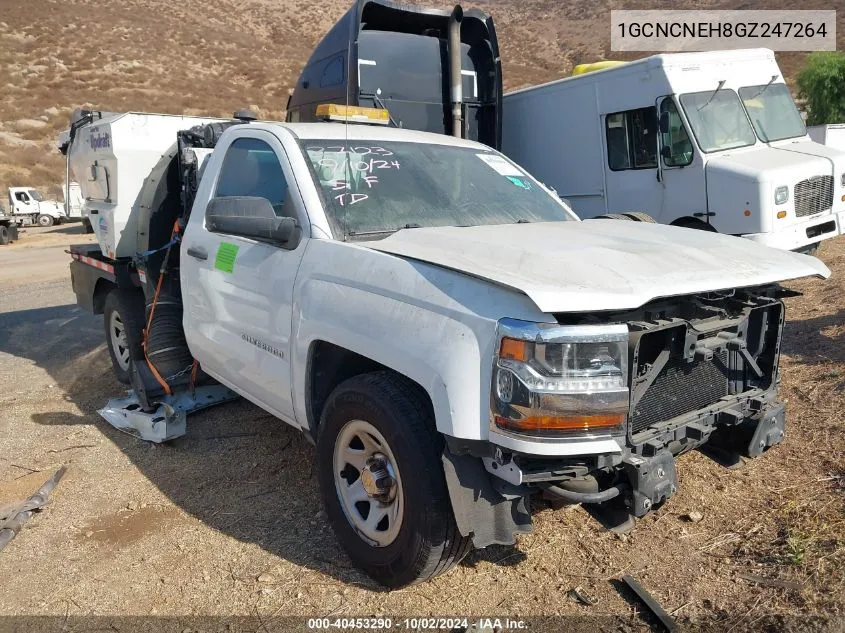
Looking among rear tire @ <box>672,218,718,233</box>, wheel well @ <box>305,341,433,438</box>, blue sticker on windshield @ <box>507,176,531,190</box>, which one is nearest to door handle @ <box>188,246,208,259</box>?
wheel well @ <box>305,341,433,438</box>

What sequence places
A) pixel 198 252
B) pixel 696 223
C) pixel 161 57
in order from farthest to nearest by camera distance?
1. pixel 161 57
2. pixel 696 223
3. pixel 198 252

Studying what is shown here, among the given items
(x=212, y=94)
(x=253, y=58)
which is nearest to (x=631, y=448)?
(x=212, y=94)

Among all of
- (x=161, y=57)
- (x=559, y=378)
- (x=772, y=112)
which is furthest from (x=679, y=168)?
(x=161, y=57)

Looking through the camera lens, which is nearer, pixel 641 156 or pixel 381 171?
pixel 381 171

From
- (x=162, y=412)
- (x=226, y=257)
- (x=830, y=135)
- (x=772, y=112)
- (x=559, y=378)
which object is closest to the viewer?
(x=559, y=378)

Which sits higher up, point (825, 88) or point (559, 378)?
point (825, 88)

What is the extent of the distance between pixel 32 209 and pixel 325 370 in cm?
2851

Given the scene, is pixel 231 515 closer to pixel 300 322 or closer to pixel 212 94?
pixel 300 322

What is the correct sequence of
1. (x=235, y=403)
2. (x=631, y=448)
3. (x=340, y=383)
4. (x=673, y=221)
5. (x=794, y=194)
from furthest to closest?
(x=673, y=221) → (x=794, y=194) → (x=235, y=403) → (x=340, y=383) → (x=631, y=448)

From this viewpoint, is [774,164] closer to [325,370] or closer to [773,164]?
[773,164]

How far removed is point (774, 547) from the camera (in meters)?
3.14

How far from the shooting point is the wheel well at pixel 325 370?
3135 mm

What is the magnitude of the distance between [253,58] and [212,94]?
783 centimetres

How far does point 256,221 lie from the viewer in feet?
10.8
